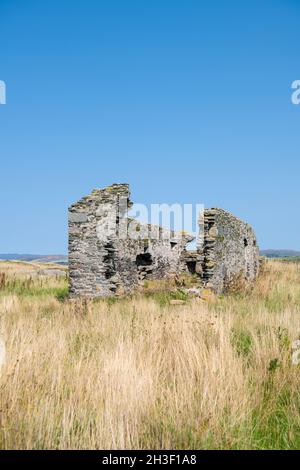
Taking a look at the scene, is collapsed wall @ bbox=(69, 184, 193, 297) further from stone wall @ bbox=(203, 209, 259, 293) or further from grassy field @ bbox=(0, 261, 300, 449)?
grassy field @ bbox=(0, 261, 300, 449)

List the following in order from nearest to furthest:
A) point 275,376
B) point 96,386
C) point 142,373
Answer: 1. point 96,386
2. point 142,373
3. point 275,376

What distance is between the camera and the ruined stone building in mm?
12062

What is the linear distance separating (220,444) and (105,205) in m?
9.65

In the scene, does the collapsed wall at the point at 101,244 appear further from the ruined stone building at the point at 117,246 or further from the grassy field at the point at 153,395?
the grassy field at the point at 153,395

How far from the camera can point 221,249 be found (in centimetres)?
1350

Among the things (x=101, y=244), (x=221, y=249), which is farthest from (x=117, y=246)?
(x=221, y=249)

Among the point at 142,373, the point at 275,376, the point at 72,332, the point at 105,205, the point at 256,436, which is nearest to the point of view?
the point at 256,436

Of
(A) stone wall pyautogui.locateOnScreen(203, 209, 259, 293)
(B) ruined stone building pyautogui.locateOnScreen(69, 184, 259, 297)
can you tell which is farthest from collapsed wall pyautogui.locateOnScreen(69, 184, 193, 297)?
(A) stone wall pyautogui.locateOnScreen(203, 209, 259, 293)

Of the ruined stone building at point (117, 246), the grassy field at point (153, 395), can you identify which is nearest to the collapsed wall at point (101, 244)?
the ruined stone building at point (117, 246)

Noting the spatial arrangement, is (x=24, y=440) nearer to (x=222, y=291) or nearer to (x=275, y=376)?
(x=275, y=376)

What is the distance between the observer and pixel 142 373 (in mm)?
3764

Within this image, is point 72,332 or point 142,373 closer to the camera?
point 142,373

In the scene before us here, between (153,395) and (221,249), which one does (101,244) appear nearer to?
(221,249)

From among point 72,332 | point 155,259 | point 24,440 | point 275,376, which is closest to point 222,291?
point 155,259
